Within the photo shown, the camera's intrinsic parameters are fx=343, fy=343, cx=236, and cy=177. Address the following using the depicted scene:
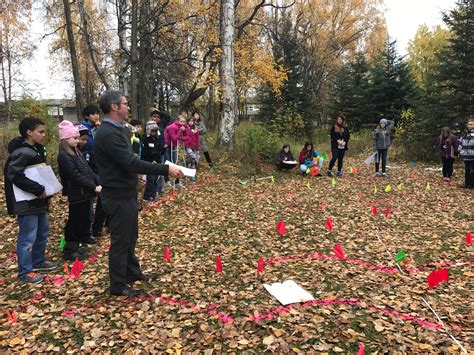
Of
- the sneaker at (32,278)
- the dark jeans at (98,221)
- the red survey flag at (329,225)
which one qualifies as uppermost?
the dark jeans at (98,221)

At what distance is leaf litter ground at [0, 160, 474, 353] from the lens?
3326mm

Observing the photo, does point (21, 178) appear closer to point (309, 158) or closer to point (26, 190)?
point (26, 190)

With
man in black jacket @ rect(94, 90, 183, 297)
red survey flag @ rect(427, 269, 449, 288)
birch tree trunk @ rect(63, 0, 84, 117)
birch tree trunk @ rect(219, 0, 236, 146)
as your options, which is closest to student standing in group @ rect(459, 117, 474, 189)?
red survey flag @ rect(427, 269, 449, 288)

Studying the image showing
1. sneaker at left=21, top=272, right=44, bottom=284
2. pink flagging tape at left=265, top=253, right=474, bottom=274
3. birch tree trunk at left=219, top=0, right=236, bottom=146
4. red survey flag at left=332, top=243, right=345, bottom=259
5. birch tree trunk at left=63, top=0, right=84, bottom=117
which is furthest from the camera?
birch tree trunk at left=219, top=0, right=236, bottom=146

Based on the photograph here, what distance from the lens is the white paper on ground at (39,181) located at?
4176 millimetres

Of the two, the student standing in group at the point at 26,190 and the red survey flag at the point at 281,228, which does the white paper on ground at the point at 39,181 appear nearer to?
the student standing in group at the point at 26,190

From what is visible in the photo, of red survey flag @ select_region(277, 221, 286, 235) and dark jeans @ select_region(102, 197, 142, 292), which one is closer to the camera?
dark jeans @ select_region(102, 197, 142, 292)

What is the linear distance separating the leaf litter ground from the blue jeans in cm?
30

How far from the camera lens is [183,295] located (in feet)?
13.6

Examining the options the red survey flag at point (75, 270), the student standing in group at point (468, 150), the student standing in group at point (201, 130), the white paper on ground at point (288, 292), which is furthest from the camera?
the student standing in group at point (201, 130)

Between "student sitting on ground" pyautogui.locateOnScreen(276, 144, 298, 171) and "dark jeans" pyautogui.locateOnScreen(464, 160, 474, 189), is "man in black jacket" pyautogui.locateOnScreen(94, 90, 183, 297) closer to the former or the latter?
"student sitting on ground" pyautogui.locateOnScreen(276, 144, 298, 171)

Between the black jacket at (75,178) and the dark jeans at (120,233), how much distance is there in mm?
1323

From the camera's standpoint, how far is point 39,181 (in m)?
4.27

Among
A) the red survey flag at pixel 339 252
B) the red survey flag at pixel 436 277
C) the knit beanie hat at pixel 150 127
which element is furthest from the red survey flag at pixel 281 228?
the knit beanie hat at pixel 150 127
